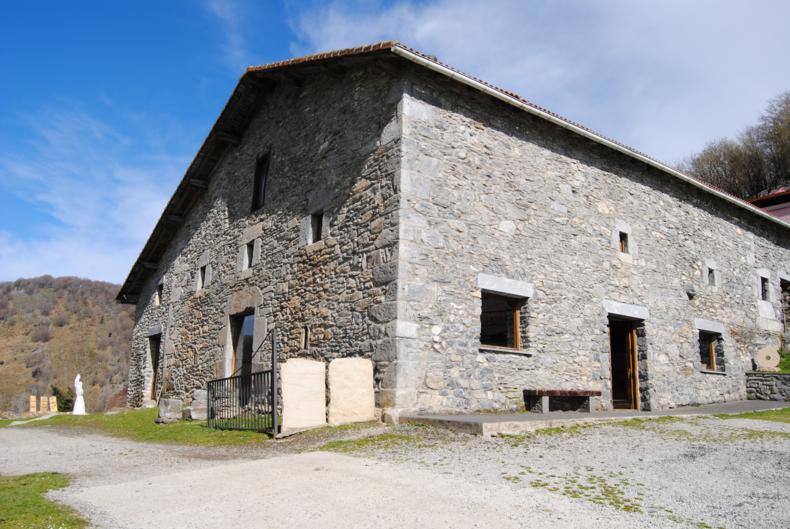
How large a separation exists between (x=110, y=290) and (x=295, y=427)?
148 ft

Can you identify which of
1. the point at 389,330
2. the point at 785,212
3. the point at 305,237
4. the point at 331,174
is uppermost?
the point at 785,212

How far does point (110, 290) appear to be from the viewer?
47.6m

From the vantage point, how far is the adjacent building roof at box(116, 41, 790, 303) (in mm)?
9094

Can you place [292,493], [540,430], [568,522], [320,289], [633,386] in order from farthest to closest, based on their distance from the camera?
[633,386]
[320,289]
[540,430]
[292,493]
[568,522]

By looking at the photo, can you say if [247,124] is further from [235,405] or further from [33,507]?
[33,507]

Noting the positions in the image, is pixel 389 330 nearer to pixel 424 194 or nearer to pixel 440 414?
pixel 440 414

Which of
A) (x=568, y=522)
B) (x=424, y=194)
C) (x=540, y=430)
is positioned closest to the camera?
(x=568, y=522)

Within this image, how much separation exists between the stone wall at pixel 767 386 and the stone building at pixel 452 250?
391mm

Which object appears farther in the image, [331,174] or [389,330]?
[331,174]

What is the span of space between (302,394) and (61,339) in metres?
36.8

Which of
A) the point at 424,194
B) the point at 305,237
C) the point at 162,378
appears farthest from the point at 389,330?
the point at 162,378

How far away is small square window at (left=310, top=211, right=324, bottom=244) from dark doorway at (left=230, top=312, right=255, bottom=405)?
256 cm

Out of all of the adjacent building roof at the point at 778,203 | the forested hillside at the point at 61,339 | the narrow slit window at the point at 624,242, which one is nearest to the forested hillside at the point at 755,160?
the adjacent building roof at the point at 778,203

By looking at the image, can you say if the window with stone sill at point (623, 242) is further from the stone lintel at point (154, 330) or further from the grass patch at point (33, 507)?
the stone lintel at point (154, 330)
